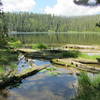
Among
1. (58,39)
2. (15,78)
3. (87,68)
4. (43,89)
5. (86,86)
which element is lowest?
(43,89)

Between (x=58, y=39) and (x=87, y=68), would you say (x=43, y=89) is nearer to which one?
(x=87, y=68)

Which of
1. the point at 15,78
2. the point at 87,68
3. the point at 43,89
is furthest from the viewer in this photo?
the point at 87,68

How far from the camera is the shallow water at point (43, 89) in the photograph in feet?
32.4

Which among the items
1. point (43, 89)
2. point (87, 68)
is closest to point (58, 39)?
point (87, 68)

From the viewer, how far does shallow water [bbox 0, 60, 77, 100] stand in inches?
389

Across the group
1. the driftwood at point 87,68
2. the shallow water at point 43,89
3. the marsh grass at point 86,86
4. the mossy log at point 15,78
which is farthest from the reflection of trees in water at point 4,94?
the driftwood at point 87,68

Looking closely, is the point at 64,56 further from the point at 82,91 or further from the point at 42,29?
the point at 42,29

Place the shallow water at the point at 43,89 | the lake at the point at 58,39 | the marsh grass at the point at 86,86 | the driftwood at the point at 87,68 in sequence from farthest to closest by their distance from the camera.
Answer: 1. the lake at the point at 58,39
2. the driftwood at the point at 87,68
3. the shallow water at the point at 43,89
4. the marsh grass at the point at 86,86

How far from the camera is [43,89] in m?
11.3

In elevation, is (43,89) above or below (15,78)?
below

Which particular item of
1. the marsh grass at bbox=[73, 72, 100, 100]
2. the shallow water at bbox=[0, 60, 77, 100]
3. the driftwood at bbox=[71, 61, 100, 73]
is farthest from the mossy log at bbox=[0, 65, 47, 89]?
the marsh grass at bbox=[73, 72, 100, 100]

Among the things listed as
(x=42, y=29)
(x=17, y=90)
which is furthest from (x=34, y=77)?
(x=42, y=29)

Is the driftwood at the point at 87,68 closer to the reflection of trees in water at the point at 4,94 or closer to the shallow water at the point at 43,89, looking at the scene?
the shallow water at the point at 43,89

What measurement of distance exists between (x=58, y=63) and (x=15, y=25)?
156962 millimetres
